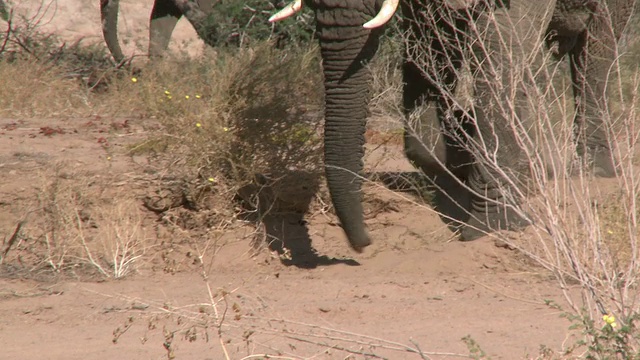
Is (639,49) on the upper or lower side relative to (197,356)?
upper

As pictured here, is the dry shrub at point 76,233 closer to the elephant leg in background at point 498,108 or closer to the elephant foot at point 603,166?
the elephant leg in background at point 498,108

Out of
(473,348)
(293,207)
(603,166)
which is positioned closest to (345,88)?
(293,207)

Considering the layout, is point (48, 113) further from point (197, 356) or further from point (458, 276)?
point (197, 356)

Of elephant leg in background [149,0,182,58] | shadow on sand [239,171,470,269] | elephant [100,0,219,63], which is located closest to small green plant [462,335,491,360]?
shadow on sand [239,171,470,269]

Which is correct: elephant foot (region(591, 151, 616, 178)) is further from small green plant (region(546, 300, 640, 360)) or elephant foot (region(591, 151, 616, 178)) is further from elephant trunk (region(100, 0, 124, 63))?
elephant trunk (region(100, 0, 124, 63))

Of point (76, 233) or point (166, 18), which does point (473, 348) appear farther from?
point (166, 18)

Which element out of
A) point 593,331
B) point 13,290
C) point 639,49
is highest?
point 639,49

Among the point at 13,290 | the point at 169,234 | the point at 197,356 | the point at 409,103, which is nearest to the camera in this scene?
the point at 197,356

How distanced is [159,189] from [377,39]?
84.2 inches

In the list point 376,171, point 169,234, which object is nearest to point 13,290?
point 169,234

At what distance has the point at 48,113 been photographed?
30.3ft

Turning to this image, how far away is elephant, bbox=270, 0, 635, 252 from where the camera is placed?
18.2 ft

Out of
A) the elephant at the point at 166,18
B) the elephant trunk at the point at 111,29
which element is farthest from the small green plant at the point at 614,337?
the elephant at the point at 166,18

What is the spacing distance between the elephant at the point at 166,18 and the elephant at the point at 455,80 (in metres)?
5.62
